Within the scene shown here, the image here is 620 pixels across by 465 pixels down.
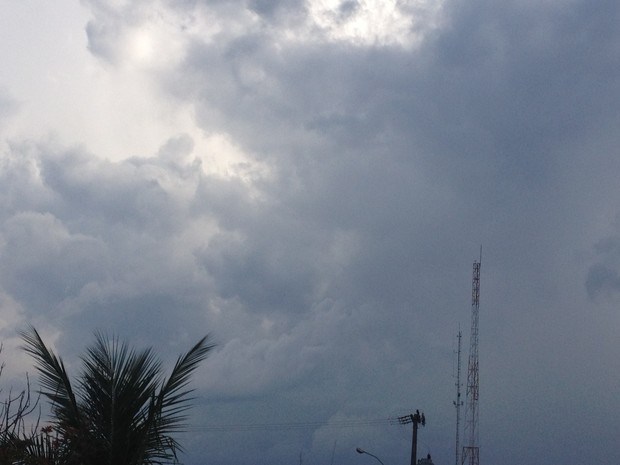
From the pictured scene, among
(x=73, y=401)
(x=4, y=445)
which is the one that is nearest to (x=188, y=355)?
(x=73, y=401)

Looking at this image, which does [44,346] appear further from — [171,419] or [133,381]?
[171,419]

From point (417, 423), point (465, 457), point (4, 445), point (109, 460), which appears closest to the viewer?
point (4, 445)

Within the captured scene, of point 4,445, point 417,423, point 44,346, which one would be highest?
point 417,423

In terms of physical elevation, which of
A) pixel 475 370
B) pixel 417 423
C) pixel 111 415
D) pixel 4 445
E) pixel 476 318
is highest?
pixel 476 318

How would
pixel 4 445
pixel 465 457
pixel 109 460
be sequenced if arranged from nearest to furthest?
pixel 4 445, pixel 109 460, pixel 465 457

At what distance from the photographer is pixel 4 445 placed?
13523mm

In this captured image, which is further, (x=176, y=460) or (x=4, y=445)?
(x=176, y=460)

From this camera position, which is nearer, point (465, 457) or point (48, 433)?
point (48, 433)

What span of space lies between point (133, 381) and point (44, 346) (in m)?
1.81

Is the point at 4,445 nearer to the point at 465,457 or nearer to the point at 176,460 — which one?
the point at 176,460

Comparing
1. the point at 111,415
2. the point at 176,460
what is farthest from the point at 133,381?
the point at 176,460

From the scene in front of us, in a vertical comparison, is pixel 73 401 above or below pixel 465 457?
below

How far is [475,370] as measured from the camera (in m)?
85.4

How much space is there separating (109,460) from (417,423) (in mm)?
53747
